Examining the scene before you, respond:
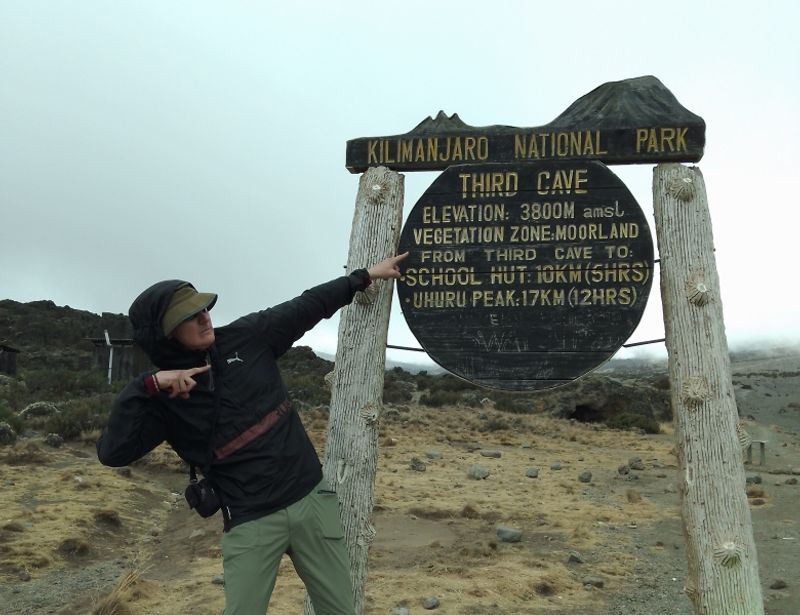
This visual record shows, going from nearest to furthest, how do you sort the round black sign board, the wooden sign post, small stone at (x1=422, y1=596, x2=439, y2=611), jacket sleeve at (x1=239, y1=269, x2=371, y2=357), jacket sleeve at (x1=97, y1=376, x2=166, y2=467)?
jacket sleeve at (x1=97, y1=376, x2=166, y2=467) → jacket sleeve at (x1=239, y1=269, x2=371, y2=357) → the wooden sign post → the round black sign board → small stone at (x1=422, y1=596, x2=439, y2=611)

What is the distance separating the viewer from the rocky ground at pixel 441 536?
653 centimetres

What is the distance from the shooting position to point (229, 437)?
3.15 meters

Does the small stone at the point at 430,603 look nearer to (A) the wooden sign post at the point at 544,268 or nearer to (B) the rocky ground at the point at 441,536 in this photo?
(B) the rocky ground at the point at 441,536

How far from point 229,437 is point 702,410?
7.48 feet

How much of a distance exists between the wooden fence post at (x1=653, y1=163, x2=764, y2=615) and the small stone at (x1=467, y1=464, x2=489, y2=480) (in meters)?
8.41

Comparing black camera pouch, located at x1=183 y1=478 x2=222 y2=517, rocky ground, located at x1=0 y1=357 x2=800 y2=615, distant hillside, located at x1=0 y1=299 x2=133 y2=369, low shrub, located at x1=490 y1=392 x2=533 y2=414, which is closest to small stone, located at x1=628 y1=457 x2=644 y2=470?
rocky ground, located at x1=0 y1=357 x2=800 y2=615

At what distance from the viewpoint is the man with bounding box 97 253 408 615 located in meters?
3.08

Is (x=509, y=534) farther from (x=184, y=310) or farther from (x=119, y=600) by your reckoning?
(x=184, y=310)

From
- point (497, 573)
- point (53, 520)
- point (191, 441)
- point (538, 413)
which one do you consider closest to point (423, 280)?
point (191, 441)

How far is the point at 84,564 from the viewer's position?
7.87 metres

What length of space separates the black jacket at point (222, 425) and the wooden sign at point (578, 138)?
1654 mm

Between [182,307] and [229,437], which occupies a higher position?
[182,307]

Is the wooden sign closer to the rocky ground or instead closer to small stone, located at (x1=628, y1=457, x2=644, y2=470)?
the rocky ground

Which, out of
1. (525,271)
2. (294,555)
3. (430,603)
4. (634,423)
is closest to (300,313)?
(294,555)
